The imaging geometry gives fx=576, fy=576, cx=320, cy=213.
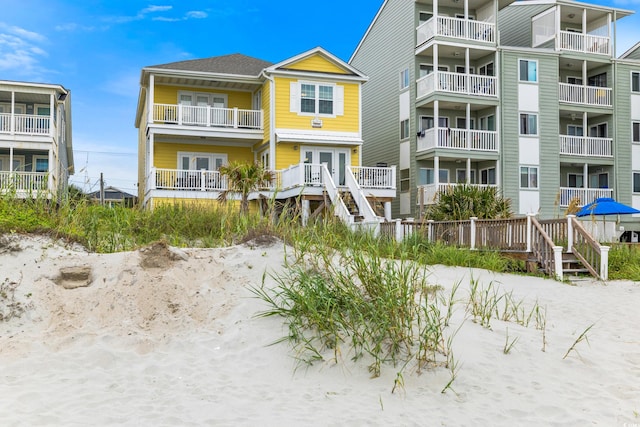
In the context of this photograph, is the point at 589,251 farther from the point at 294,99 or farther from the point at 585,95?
the point at 585,95

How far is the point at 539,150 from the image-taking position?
30547 millimetres

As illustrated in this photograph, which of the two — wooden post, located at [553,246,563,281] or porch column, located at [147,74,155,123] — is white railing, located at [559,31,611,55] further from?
porch column, located at [147,74,155,123]


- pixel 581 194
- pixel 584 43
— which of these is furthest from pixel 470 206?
pixel 584 43

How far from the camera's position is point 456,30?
29547 millimetres

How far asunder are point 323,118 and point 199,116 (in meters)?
5.76

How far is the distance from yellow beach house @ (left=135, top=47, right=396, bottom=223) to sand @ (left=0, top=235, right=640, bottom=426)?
16266mm

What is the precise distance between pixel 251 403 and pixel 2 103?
3146cm

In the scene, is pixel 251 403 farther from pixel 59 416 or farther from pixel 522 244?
pixel 522 244

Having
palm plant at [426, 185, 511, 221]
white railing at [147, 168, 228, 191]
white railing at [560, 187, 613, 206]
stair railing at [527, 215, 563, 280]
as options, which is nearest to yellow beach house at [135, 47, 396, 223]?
white railing at [147, 168, 228, 191]

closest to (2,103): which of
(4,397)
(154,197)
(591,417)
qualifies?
(154,197)

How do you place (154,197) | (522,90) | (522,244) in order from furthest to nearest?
1. (522,90)
2. (154,197)
3. (522,244)

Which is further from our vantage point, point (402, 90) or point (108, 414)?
point (402, 90)

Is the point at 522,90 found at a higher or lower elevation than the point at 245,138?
higher

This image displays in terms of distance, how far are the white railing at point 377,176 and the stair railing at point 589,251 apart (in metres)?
10.9
